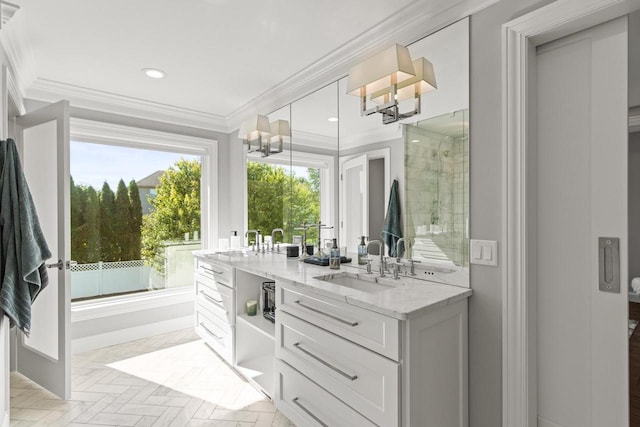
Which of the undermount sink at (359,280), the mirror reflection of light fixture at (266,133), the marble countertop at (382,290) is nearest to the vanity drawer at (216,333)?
the marble countertop at (382,290)

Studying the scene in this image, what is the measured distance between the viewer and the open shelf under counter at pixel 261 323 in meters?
2.37

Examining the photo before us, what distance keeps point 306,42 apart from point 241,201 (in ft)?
6.68

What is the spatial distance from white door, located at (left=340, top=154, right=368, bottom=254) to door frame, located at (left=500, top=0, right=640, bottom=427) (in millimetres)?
889

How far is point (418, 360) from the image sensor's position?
147 centimetres

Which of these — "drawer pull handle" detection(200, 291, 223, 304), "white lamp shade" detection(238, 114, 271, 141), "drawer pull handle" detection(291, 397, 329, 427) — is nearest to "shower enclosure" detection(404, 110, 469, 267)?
"drawer pull handle" detection(291, 397, 329, 427)

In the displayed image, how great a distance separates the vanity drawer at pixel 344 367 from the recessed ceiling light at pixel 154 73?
219cm

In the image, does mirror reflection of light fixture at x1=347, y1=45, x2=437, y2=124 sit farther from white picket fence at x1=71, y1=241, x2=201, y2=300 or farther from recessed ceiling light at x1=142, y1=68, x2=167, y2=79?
white picket fence at x1=71, y1=241, x2=201, y2=300

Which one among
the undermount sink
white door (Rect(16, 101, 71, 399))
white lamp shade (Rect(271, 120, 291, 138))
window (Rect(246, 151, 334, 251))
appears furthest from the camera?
white lamp shade (Rect(271, 120, 291, 138))

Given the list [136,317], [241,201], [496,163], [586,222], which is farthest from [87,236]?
[586,222]

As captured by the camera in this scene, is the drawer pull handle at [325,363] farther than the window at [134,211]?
No

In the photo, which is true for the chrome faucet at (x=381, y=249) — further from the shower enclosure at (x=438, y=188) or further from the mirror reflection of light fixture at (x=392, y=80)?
the mirror reflection of light fixture at (x=392, y=80)

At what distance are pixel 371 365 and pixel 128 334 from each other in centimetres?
303

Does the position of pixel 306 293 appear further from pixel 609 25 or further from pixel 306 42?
pixel 609 25

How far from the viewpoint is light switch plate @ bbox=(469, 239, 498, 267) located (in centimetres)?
169
